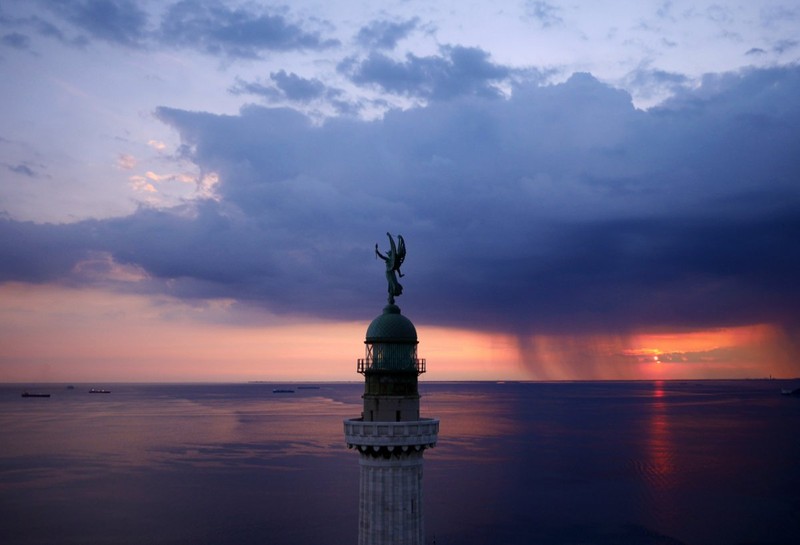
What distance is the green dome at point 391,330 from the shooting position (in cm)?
2516

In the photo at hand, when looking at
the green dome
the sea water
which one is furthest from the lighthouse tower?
the sea water

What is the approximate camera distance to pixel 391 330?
2523cm

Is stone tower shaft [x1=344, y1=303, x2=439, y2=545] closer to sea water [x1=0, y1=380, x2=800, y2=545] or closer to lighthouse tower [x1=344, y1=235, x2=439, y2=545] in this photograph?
lighthouse tower [x1=344, y1=235, x2=439, y2=545]

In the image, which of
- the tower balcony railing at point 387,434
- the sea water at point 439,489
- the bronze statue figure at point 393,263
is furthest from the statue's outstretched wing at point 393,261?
the sea water at point 439,489

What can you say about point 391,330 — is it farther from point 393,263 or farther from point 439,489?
point 439,489

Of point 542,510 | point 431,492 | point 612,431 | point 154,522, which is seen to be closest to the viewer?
point 154,522

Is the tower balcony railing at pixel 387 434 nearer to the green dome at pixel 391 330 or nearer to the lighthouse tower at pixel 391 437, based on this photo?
the lighthouse tower at pixel 391 437

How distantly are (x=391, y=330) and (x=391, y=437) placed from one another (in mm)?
3951

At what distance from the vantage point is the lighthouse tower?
78.9 ft

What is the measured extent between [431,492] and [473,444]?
53821 mm

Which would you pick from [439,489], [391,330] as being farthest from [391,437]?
→ [439,489]

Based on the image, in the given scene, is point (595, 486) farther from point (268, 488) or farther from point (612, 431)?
point (612, 431)

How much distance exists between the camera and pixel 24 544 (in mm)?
66250

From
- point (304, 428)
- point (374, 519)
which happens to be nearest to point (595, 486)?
point (374, 519)
